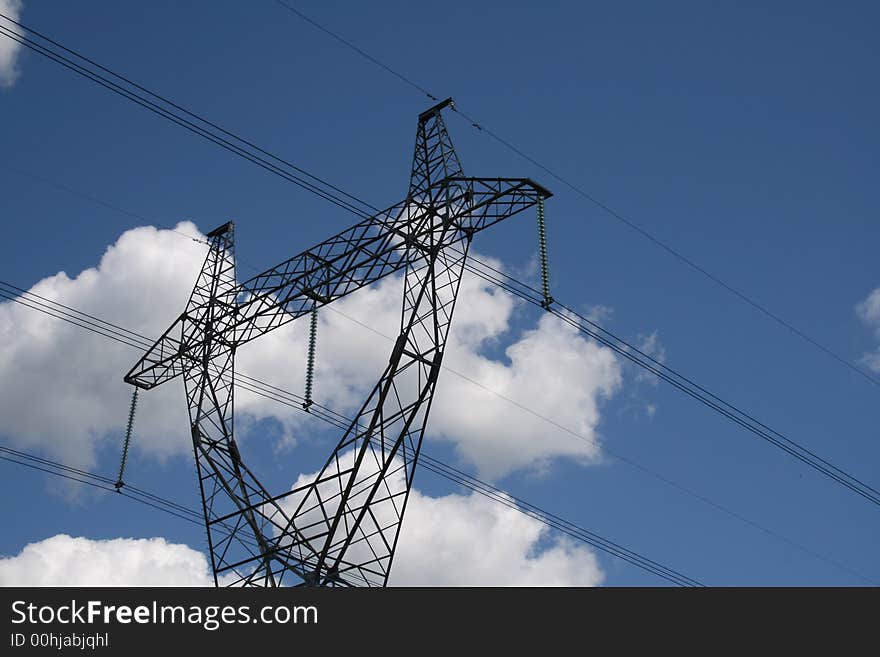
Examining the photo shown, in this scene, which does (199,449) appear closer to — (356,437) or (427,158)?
(356,437)

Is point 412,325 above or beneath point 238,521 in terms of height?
above

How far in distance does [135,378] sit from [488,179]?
46.7 ft

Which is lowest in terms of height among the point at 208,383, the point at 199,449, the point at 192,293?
the point at 199,449

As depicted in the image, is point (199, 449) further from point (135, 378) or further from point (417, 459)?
point (417, 459)

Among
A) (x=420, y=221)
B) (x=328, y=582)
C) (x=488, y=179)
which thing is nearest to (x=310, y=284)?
(x=420, y=221)

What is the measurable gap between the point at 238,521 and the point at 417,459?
6232 millimetres

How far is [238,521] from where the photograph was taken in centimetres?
3056

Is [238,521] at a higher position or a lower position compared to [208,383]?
lower
